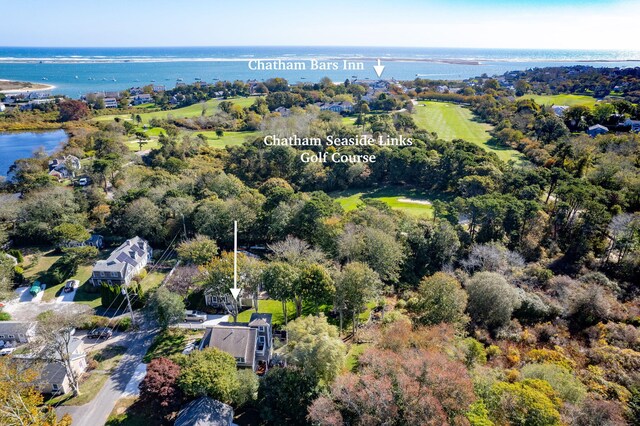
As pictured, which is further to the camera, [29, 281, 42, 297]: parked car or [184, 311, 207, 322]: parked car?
[29, 281, 42, 297]: parked car

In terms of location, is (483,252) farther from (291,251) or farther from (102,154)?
(102,154)

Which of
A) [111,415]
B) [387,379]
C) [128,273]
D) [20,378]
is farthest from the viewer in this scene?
[128,273]

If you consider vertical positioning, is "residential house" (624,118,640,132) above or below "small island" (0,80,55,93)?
below

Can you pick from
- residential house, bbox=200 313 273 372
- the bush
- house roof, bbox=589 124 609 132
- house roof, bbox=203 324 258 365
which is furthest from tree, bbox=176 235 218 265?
house roof, bbox=589 124 609 132

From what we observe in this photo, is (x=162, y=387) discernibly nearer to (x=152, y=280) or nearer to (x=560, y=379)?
(x=152, y=280)

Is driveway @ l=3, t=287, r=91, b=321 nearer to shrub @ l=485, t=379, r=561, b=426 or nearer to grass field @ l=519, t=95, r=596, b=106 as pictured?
shrub @ l=485, t=379, r=561, b=426

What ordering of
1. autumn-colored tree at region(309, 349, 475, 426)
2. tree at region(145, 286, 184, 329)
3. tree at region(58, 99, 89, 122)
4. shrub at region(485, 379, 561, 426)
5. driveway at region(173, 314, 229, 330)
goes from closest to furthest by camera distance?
autumn-colored tree at region(309, 349, 475, 426) → shrub at region(485, 379, 561, 426) → tree at region(145, 286, 184, 329) → driveway at region(173, 314, 229, 330) → tree at region(58, 99, 89, 122)

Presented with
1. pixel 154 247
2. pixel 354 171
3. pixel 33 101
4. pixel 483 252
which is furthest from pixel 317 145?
pixel 33 101

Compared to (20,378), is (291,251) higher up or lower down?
higher up
